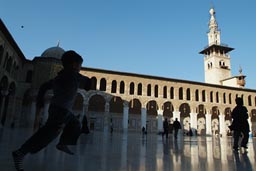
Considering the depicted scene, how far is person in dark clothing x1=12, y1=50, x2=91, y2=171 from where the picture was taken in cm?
223

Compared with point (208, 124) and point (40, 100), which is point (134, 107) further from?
point (40, 100)

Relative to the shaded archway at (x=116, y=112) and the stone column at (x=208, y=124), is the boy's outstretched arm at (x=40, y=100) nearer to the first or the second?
the shaded archway at (x=116, y=112)

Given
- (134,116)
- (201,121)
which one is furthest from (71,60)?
(201,121)

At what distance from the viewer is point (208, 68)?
47.8 m

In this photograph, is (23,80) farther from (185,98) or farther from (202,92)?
(202,92)

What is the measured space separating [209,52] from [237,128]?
4566 centimetres

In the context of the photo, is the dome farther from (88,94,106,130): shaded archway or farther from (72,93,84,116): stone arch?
(88,94,106,130): shaded archway

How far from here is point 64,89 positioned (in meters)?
2.47

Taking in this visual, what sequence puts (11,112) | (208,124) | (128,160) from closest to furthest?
(128,160) < (11,112) < (208,124)

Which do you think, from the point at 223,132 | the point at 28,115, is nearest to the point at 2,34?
the point at 28,115

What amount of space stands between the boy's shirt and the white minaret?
46228 millimetres

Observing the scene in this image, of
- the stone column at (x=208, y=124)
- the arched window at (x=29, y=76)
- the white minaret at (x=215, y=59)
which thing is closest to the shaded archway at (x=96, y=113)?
the arched window at (x=29, y=76)

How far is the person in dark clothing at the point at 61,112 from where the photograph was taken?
2232 mm

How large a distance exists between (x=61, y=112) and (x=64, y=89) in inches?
10.3
